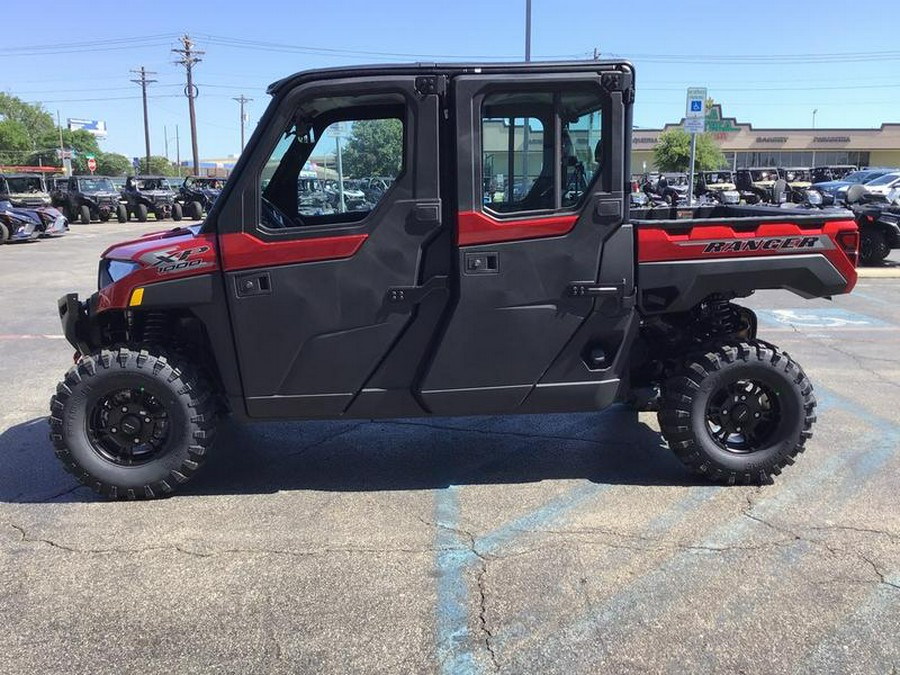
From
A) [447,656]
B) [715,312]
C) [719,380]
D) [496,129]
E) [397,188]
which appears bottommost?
[447,656]

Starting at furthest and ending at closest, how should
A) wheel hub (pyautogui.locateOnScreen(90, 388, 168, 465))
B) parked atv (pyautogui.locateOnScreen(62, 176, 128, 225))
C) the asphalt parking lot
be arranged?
parked atv (pyautogui.locateOnScreen(62, 176, 128, 225))
wheel hub (pyautogui.locateOnScreen(90, 388, 168, 465))
the asphalt parking lot

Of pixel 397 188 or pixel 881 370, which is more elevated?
pixel 397 188

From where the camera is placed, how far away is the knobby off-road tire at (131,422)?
379 cm

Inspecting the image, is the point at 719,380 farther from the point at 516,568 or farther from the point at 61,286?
the point at 61,286

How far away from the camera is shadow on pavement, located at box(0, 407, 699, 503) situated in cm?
423

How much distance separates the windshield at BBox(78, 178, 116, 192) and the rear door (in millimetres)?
29842

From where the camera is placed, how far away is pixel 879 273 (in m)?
13.1

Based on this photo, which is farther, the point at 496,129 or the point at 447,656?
the point at 496,129

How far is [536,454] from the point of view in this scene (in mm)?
4688

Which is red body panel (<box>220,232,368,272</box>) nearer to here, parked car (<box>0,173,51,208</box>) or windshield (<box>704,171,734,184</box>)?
parked car (<box>0,173,51,208</box>)

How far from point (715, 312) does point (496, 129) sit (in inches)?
74.4

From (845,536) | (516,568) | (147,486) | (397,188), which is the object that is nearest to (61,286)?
(147,486)

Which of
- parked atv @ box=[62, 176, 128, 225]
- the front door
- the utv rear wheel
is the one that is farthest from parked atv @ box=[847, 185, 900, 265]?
parked atv @ box=[62, 176, 128, 225]

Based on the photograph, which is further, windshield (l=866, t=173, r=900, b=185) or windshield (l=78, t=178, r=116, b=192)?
windshield (l=78, t=178, r=116, b=192)
